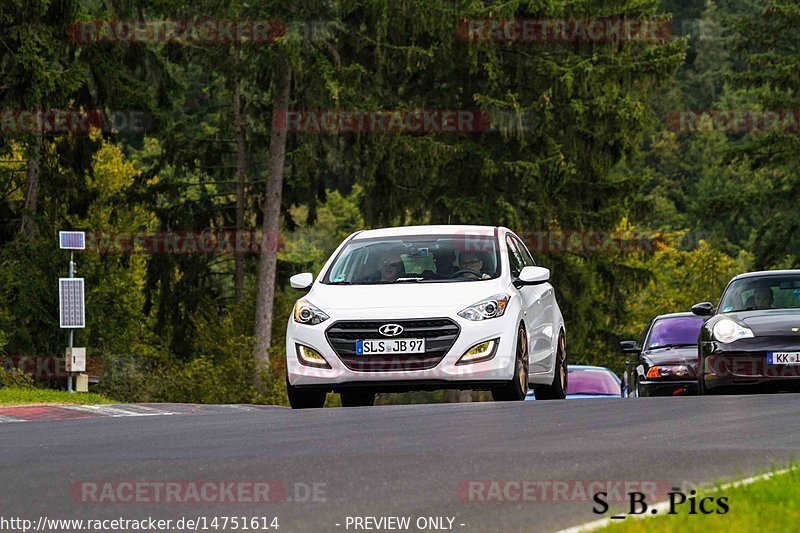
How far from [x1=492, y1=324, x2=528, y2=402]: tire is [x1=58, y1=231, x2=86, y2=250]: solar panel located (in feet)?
39.7

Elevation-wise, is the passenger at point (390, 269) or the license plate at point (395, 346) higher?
the passenger at point (390, 269)

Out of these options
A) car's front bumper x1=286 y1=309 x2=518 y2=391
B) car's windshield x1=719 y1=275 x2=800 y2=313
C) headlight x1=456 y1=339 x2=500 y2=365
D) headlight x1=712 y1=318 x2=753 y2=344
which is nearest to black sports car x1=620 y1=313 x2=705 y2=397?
car's windshield x1=719 y1=275 x2=800 y2=313

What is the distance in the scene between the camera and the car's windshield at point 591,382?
27125 millimetres

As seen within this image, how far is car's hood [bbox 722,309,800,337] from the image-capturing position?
17469 millimetres

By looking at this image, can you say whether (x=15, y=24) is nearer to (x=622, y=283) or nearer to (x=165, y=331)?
(x=165, y=331)

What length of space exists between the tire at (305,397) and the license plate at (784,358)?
4.93 metres

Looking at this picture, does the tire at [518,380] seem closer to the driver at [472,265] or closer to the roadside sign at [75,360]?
the driver at [472,265]

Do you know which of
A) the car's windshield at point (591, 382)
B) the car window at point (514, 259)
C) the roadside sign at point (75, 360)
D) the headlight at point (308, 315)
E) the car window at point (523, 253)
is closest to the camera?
the headlight at point (308, 315)

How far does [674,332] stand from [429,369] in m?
9.47

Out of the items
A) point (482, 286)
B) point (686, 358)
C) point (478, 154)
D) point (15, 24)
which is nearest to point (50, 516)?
point (482, 286)

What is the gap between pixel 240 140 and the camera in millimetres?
46594

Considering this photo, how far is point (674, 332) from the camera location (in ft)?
78.6

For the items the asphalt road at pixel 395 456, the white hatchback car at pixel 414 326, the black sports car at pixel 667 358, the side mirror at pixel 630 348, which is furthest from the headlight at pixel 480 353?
the side mirror at pixel 630 348

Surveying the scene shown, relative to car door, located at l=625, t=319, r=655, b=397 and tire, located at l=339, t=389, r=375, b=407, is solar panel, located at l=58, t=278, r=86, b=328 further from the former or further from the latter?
tire, located at l=339, t=389, r=375, b=407
